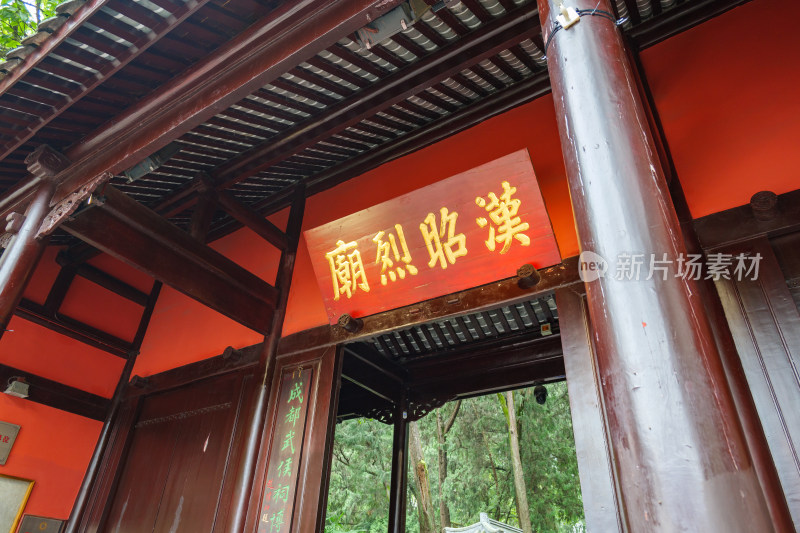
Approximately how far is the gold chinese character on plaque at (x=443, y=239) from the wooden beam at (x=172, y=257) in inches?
68.4

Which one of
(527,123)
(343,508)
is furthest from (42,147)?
(343,508)

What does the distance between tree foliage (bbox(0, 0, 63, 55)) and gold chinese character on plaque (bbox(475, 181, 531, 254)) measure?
7.28 metres

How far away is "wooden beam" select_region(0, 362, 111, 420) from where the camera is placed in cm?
480

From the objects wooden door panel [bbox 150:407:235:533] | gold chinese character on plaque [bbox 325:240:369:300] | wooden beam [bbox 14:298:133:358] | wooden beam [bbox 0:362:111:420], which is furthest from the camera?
wooden beam [bbox 14:298:133:358]

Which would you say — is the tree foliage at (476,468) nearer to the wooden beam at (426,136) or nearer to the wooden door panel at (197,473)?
the wooden door panel at (197,473)

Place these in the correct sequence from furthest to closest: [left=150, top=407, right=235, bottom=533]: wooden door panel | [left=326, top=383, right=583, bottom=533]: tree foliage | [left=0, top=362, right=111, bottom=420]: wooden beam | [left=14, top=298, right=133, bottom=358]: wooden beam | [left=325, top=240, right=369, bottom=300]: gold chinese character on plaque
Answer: [left=326, top=383, right=583, bottom=533]: tree foliage, [left=14, top=298, right=133, bottom=358]: wooden beam, [left=0, top=362, right=111, bottom=420]: wooden beam, [left=150, top=407, right=235, bottom=533]: wooden door panel, [left=325, top=240, right=369, bottom=300]: gold chinese character on plaque

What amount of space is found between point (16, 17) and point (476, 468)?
478 inches

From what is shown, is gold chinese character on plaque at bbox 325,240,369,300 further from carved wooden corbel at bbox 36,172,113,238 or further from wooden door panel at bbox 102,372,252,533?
carved wooden corbel at bbox 36,172,113,238

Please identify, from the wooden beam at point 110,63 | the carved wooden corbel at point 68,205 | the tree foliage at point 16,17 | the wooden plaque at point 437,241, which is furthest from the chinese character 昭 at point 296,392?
the tree foliage at point 16,17

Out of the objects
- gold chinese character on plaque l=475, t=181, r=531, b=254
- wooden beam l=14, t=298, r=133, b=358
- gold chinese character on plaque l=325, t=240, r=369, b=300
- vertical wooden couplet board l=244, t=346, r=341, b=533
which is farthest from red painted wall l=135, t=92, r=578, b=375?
gold chinese character on plaque l=325, t=240, r=369, b=300

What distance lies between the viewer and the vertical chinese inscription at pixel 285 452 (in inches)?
138

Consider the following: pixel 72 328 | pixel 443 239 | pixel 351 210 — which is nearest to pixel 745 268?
pixel 443 239

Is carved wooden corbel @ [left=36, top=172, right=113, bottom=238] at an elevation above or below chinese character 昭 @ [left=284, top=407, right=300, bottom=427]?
above

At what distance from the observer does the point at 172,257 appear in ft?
12.5
